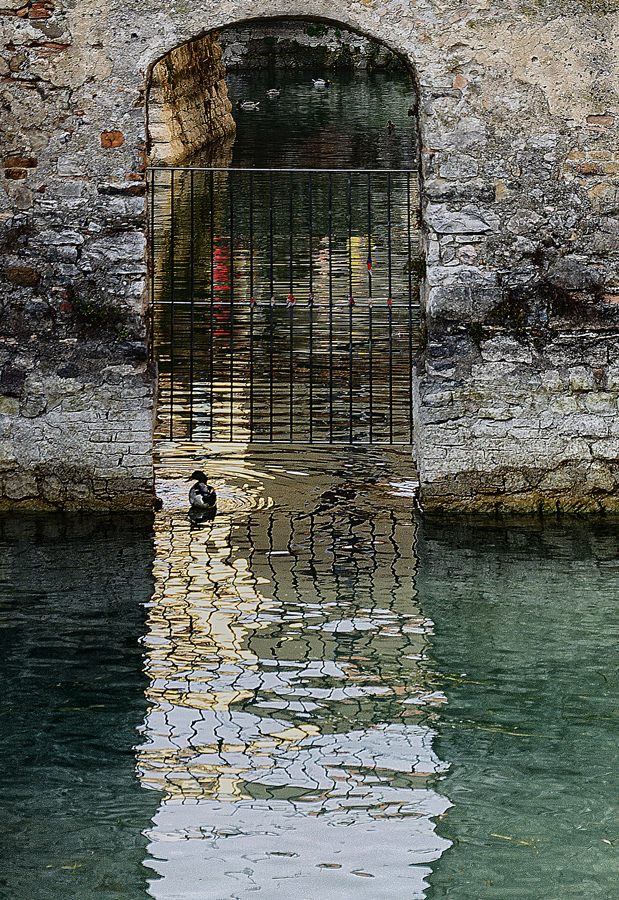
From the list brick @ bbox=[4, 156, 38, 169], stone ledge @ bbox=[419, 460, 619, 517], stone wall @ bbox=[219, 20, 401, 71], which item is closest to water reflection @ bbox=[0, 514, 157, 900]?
stone ledge @ bbox=[419, 460, 619, 517]

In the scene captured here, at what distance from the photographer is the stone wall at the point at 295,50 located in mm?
38906

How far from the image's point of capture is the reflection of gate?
8320 millimetres

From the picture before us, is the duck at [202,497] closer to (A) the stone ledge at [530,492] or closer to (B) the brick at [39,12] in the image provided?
(A) the stone ledge at [530,492]

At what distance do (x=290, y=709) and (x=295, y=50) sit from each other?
37.3 m

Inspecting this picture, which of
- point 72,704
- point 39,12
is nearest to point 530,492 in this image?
point 72,704

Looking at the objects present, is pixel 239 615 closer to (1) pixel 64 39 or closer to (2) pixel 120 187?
(2) pixel 120 187

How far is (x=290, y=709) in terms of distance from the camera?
470cm

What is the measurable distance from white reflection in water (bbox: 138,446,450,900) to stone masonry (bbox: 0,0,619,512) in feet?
2.39

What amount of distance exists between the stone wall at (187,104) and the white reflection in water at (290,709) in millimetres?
16041

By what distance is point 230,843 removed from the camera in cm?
378

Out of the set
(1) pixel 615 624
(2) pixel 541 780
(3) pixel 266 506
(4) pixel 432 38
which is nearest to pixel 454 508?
(3) pixel 266 506

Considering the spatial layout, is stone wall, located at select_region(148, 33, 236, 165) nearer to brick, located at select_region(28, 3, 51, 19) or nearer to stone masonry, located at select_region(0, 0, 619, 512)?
brick, located at select_region(28, 3, 51, 19)

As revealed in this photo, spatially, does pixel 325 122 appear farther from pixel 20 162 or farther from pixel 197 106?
pixel 20 162

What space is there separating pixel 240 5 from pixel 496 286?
2.02m
